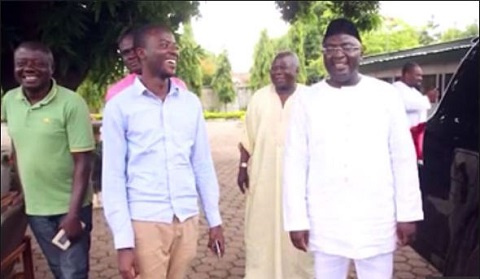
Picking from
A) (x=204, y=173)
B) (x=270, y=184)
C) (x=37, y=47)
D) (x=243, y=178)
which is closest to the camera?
(x=37, y=47)

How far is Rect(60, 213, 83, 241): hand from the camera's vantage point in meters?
1.79

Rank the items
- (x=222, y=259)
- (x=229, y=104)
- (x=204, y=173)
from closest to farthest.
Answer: (x=204, y=173), (x=229, y=104), (x=222, y=259)

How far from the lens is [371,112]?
1673 millimetres

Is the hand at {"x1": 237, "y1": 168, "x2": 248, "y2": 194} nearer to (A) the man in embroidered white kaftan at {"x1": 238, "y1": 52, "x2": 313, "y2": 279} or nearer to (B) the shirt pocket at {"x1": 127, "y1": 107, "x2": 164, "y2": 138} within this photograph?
(A) the man in embroidered white kaftan at {"x1": 238, "y1": 52, "x2": 313, "y2": 279}

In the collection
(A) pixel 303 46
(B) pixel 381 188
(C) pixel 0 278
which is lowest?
(C) pixel 0 278

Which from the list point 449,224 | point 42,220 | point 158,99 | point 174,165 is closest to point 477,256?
point 449,224

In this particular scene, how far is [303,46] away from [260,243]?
982 millimetres

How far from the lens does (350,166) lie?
166cm

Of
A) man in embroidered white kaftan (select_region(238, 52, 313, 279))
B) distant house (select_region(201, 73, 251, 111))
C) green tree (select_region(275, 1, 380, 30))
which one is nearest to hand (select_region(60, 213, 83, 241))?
distant house (select_region(201, 73, 251, 111))

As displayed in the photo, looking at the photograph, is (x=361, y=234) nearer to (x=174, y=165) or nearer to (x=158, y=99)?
(x=174, y=165)

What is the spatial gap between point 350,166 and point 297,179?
178mm

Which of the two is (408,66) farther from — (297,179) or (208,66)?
(297,179)

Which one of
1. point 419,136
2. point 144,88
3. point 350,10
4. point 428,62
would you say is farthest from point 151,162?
point 350,10

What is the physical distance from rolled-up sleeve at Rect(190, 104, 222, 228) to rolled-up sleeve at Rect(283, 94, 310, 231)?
0.91 feet
